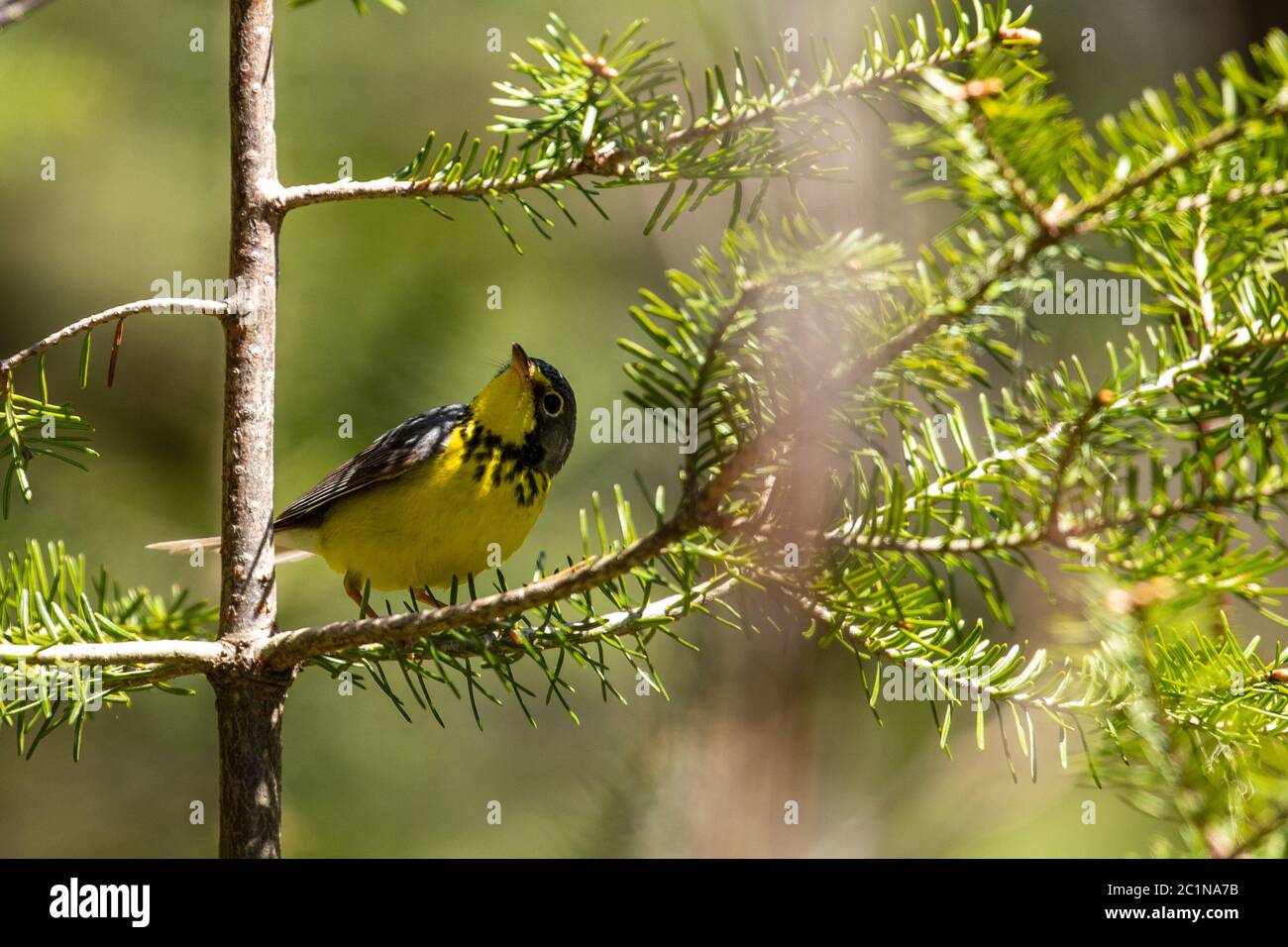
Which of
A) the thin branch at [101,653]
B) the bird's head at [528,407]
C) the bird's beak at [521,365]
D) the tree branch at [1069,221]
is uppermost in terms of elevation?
the bird's beak at [521,365]

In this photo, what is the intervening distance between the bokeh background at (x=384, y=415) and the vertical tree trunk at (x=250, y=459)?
1473 mm

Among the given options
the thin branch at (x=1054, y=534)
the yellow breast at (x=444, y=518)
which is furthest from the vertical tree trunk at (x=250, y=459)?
the yellow breast at (x=444, y=518)

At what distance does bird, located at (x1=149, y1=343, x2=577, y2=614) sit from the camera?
3.16 meters

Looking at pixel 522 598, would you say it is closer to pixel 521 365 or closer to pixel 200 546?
pixel 521 365

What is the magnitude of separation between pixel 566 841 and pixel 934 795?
1925mm

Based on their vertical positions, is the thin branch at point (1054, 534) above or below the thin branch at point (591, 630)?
above

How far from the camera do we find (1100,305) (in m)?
1.79

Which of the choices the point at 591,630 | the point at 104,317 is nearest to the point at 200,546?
the point at 104,317

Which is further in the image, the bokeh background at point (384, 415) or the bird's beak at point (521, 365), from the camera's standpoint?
the bokeh background at point (384, 415)

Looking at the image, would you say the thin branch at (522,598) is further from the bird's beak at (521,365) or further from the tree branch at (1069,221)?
the bird's beak at (521,365)

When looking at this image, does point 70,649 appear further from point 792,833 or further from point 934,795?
point 934,795

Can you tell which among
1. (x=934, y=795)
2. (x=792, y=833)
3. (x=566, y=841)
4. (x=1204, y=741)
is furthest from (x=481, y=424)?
(x=934, y=795)

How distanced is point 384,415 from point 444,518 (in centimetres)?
108

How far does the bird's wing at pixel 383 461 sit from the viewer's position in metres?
3.38
